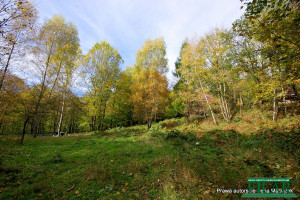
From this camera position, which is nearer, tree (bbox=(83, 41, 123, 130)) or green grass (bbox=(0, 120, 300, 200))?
green grass (bbox=(0, 120, 300, 200))

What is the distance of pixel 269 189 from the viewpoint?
116 inches

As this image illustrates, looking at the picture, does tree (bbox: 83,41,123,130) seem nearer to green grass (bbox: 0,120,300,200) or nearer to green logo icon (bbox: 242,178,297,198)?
green grass (bbox: 0,120,300,200)

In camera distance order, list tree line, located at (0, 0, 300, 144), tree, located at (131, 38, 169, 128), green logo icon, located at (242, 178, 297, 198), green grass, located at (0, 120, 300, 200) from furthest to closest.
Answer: tree, located at (131, 38, 169, 128) < tree line, located at (0, 0, 300, 144) < green grass, located at (0, 120, 300, 200) < green logo icon, located at (242, 178, 297, 198)

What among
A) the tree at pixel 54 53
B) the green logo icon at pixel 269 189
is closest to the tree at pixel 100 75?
the tree at pixel 54 53

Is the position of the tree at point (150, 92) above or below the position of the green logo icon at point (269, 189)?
above

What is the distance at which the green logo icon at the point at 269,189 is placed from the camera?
2664 mm

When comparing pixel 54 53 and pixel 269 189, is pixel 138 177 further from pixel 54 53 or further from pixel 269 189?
pixel 54 53

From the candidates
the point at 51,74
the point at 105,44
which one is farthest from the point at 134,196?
the point at 105,44

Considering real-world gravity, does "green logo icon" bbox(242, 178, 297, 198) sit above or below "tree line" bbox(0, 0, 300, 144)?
below

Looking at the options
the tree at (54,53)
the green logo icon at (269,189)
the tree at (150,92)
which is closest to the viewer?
the green logo icon at (269,189)

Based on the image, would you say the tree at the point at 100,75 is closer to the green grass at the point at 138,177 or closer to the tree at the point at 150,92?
the tree at the point at 150,92

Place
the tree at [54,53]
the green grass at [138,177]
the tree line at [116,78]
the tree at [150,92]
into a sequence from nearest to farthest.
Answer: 1. the green grass at [138,177]
2. the tree line at [116,78]
3. the tree at [54,53]
4. the tree at [150,92]

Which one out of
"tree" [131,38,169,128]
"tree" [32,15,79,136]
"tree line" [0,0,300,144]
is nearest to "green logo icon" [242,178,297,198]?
"tree line" [0,0,300,144]

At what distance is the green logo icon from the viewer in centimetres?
266
